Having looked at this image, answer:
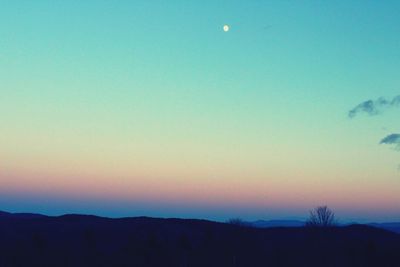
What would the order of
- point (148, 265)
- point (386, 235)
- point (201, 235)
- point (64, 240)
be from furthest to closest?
point (386, 235)
point (201, 235)
point (64, 240)
point (148, 265)

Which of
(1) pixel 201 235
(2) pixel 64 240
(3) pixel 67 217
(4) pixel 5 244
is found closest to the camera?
(4) pixel 5 244

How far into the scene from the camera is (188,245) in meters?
76.7

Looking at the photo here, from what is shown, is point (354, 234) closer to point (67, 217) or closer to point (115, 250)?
point (115, 250)

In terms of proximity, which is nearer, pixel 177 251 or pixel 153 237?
pixel 177 251

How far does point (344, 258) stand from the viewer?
72812 mm

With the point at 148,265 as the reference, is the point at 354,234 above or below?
above

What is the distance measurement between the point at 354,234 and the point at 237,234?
1919 centimetres

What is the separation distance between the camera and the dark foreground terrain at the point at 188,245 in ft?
219

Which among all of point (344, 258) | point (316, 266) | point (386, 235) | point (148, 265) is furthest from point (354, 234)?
point (148, 265)

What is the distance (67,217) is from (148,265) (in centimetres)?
4534

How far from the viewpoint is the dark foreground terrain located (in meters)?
66.7

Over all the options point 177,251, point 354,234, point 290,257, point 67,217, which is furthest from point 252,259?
point 67,217

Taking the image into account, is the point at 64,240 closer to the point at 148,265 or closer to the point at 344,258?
the point at 148,265

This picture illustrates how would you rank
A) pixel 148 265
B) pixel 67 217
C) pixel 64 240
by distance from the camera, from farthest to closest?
pixel 67 217 → pixel 64 240 → pixel 148 265
